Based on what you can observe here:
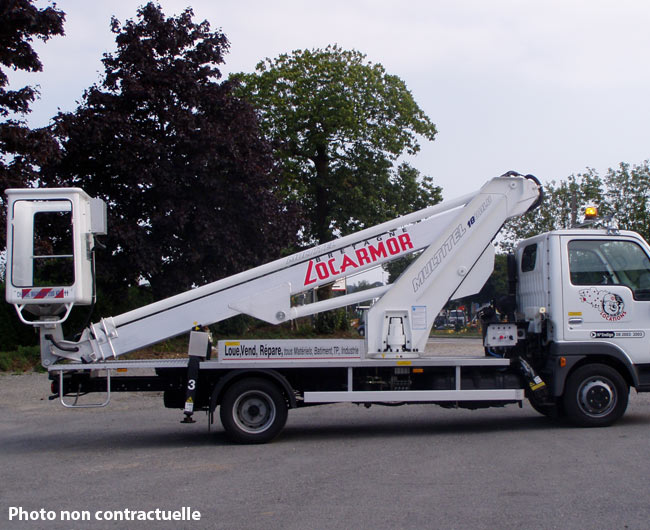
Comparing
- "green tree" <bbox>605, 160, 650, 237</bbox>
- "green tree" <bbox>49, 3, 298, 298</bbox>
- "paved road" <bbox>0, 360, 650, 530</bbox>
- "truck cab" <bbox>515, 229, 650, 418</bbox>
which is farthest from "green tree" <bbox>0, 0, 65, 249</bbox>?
"green tree" <bbox>605, 160, 650, 237</bbox>

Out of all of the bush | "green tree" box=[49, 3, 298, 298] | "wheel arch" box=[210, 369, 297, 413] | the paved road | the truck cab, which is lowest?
the paved road

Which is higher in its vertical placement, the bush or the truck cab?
the truck cab

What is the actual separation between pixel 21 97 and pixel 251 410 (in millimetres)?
12589

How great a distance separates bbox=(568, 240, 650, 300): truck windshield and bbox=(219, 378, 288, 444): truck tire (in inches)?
171

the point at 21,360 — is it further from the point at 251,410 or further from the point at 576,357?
the point at 576,357

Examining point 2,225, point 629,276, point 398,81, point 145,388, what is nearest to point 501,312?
point 629,276

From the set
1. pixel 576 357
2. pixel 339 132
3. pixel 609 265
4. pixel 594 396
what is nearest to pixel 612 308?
pixel 609 265

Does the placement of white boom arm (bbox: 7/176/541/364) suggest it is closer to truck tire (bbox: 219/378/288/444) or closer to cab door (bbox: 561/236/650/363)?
truck tire (bbox: 219/378/288/444)

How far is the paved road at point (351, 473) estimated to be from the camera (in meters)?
5.84

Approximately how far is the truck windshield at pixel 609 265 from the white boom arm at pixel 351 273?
3.50ft

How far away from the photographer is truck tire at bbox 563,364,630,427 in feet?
30.9

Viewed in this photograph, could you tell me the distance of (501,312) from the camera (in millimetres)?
10484

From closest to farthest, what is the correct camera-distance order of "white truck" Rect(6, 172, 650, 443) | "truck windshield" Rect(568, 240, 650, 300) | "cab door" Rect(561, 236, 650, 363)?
"white truck" Rect(6, 172, 650, 443) < "cab door" Rect(561, 236, 650, 363) < "truck windshield" Rect(568, 240, 650, 300)

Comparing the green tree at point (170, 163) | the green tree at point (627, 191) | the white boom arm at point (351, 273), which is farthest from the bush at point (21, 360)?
the green tree at point (627, 191)
